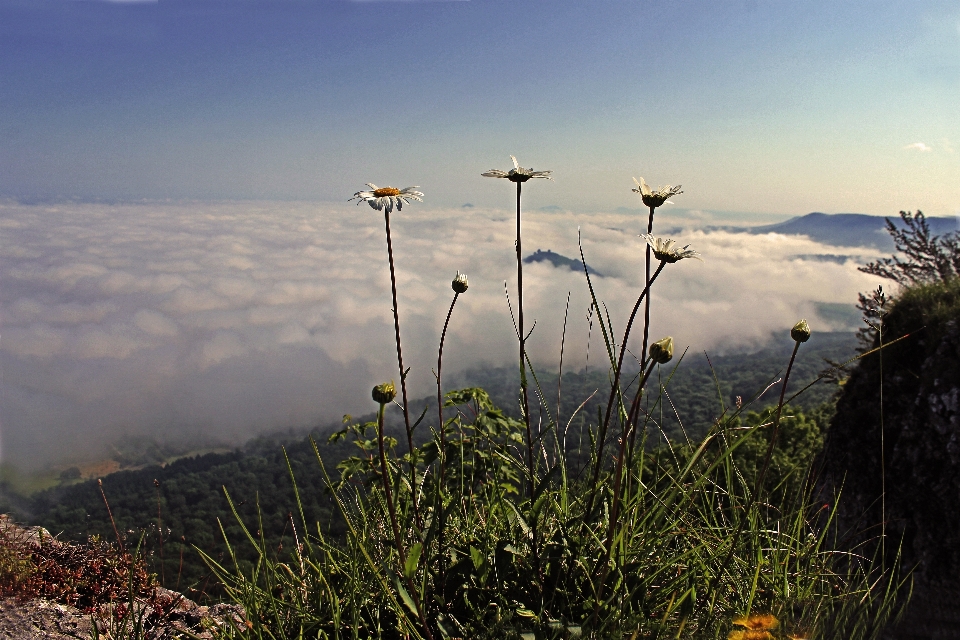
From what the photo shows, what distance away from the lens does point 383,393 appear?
1618 millimetres

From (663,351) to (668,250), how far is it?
364 millimetres

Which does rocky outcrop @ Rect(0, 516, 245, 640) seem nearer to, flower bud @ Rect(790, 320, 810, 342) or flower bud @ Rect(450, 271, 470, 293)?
flower bud @ Rect(450, 271, 470, 293)

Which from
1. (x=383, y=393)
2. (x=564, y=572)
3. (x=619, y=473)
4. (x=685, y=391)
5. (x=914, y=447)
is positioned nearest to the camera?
(x=619, y=473)

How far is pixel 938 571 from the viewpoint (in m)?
4.56

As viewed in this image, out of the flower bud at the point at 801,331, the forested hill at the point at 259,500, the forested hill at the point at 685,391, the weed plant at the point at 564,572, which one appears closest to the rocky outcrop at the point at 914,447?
the forested hill at the point at 685,391

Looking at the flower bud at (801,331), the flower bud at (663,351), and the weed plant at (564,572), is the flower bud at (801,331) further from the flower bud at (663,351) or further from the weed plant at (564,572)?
the flower bud at (663,351)

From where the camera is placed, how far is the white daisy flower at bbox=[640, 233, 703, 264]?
1.70 meters

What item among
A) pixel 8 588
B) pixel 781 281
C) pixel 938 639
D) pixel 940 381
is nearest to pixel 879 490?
pixel 940 381

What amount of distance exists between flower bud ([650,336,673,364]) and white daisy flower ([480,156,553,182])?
0.99 m

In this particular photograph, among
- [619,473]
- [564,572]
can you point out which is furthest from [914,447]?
[619,473]

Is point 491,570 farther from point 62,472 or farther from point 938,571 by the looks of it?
point 62,472

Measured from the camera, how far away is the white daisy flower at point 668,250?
170cm

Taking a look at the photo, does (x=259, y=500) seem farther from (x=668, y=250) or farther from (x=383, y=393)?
(x=668, y=250)

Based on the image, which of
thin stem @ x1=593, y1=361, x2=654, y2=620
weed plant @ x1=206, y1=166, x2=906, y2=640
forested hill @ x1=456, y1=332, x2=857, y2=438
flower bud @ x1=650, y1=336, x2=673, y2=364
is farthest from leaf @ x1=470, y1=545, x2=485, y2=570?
flower bud @ x1=650, y1=336, x2=673, y2=364
